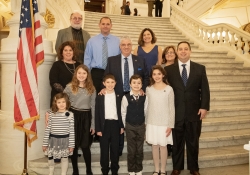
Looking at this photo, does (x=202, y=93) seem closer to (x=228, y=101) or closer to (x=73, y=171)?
(x=73, y=171)

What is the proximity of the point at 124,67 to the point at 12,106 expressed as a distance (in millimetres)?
1744

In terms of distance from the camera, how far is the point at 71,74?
147 inches

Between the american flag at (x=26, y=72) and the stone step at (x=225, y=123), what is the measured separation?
127 inches

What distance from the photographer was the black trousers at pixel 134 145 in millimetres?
3490

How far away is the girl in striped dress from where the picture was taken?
11.0 feet

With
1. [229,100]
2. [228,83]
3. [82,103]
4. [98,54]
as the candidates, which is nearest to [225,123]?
[229,100]

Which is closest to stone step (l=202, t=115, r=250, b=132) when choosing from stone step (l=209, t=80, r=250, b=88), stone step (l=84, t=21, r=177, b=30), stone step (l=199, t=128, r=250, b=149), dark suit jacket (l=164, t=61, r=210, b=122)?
stone step (l=199, t=128, r=250, b=149)

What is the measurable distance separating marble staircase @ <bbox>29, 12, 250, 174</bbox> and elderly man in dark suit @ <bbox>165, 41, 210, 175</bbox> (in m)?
0.42

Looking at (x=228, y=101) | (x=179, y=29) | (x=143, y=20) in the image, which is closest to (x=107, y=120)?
(x=228, y=101)

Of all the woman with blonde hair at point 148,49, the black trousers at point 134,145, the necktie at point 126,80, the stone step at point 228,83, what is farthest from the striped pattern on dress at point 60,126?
the stone step at point 228,83

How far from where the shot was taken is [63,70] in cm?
371

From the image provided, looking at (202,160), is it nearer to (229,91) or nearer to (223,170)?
(223,170)

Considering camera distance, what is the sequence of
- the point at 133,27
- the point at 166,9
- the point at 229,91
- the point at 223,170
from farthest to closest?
the point at 166,9
the point at 133,27
the point at 229,91
the point at 223,170

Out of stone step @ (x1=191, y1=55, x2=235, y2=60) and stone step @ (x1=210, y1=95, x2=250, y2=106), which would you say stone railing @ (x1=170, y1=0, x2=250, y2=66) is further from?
stone step @ (x1=210, y1=95, x2=250, y2=106)
